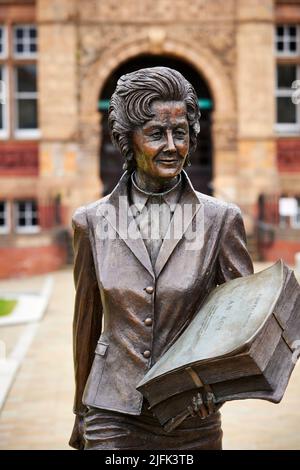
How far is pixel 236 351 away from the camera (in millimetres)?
3020

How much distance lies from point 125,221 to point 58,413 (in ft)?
17.9

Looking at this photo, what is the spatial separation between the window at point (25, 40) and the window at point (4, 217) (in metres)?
3.93

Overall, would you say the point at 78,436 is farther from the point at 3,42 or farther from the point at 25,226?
the point at 3,42

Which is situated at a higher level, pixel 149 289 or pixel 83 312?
pixel 149 289

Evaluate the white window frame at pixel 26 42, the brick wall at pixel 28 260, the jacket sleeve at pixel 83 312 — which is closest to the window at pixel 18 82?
the white window frame at pixel 26 42

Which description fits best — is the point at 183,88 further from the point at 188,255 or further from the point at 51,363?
the point at 51,363

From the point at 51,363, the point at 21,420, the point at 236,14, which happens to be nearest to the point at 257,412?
the point at 21,420

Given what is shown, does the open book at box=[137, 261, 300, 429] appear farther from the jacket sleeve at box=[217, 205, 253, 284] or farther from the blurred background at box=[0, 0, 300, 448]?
the blurred background at box=[0, 0, 300, 448]

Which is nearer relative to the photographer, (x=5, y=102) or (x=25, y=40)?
→ (x=25, y=40)

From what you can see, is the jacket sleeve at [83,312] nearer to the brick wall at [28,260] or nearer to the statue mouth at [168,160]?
the statue mouth at [168,160]

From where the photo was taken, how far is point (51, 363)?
36.7 ft

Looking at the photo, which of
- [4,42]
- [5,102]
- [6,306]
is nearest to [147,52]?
[4,42]

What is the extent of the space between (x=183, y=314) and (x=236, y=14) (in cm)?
2199

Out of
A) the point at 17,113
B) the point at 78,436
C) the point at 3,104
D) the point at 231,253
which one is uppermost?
the point at 3,104
